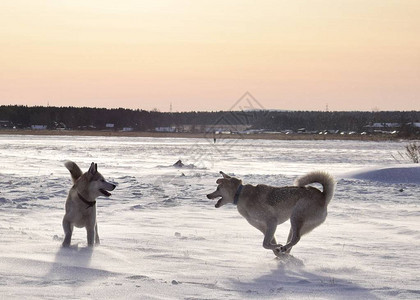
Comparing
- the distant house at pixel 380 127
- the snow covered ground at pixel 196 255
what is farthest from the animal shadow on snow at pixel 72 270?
the distant house at pixel 380 127


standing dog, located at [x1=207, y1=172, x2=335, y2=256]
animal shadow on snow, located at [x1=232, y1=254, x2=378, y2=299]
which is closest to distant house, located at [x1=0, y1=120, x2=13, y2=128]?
standing dog, located at [x1=207, y1=172, x2=335, y2=256]

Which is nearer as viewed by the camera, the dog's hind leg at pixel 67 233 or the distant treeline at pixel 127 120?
the dog's hind leg at pixel 67 233

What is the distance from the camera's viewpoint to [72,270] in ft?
20.2

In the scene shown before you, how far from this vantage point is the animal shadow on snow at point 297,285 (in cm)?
564

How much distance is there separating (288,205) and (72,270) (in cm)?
271

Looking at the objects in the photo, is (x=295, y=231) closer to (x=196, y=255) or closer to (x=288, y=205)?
(x=288, y=205)

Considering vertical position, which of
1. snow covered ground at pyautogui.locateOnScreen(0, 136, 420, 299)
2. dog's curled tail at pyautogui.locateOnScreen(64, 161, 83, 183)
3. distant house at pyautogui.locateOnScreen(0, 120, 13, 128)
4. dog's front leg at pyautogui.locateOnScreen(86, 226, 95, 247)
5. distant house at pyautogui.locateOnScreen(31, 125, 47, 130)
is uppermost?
dog's curled tail at pyautogui.locateOnScreen(64, 161, 83, 183)

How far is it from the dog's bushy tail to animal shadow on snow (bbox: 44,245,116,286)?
263 cm

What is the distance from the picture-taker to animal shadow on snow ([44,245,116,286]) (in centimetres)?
572

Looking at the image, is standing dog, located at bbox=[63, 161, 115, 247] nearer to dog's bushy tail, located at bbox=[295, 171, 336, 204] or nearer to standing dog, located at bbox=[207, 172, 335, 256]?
standing dog, located at bbox=[207, 172, 335, 256]

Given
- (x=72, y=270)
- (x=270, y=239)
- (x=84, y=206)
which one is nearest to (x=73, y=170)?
(x=84, y=206)

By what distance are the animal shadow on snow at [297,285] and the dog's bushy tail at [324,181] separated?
3.78ft

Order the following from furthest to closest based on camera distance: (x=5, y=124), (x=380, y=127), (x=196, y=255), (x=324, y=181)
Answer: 1. (x=5, y=124)
2. (x=380, y=127)
3. (x=324, y=181)
4. (x=196, y=255)

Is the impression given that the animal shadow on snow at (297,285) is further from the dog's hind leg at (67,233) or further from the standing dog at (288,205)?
the dog's hind leg at (67,233)
